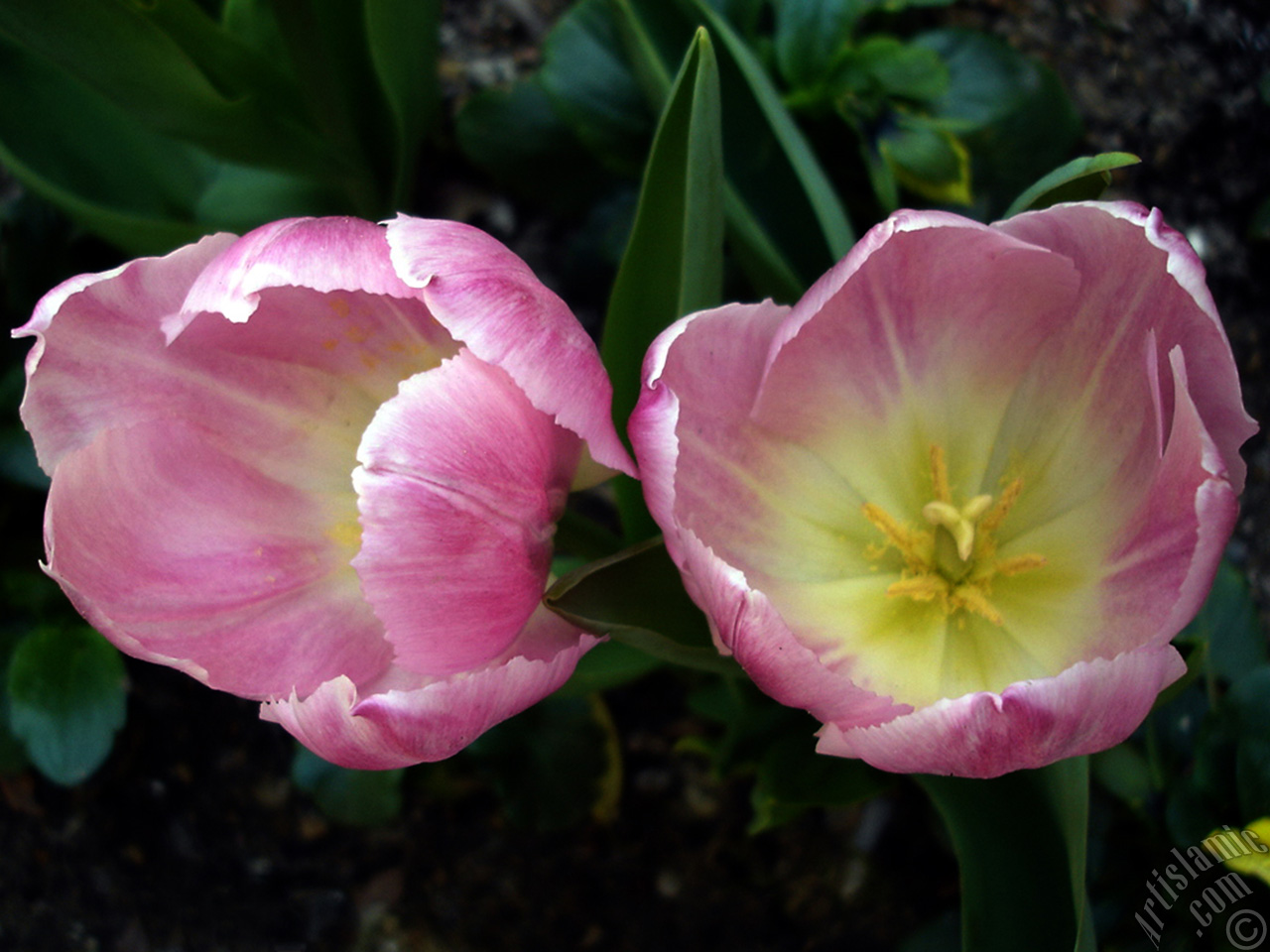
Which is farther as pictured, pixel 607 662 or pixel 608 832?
pixel 608 832

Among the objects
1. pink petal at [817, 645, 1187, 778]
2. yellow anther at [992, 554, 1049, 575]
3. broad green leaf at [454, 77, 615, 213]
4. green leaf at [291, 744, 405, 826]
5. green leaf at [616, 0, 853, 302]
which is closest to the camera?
pink petal at [817, 645, 1187, 778]

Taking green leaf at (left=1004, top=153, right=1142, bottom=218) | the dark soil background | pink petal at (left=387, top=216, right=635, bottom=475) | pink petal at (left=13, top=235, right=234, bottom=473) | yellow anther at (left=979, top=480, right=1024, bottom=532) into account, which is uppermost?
green leaf at (left=1004, top=153, right=1142, bottom=218)

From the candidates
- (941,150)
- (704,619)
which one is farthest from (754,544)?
(941,150)

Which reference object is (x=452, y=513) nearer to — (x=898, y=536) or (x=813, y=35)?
(x=898, y=536)

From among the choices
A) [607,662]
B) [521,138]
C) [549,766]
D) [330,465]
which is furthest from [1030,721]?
[521,138]

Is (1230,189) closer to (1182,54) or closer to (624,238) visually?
(1182,54)

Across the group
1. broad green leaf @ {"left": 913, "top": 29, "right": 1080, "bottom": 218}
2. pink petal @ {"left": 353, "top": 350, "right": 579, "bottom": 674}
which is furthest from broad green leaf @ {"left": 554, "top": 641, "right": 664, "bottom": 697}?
broad green leaf @ {"left": 913, "top": 29, "right": 1080, "bottom": 218}

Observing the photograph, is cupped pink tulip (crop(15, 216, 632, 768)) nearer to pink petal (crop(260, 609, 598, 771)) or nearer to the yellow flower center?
pink petal (crop(260, 609, 598, 771))
